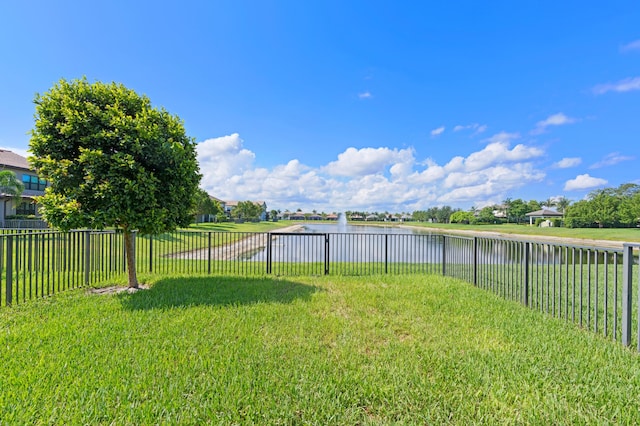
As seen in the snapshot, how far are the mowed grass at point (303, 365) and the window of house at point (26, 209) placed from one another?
89.4 ft

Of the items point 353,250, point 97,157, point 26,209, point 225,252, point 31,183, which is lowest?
point 225,252

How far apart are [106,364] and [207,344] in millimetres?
902

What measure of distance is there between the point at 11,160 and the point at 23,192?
123 inches

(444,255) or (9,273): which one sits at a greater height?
(9,273)

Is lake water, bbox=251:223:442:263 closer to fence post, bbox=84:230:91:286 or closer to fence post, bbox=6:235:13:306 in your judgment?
fence post, bbox=84:230:91:286

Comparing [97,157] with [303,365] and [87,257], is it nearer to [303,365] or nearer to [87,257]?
[87,257]

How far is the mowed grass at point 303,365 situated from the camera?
6.81ft

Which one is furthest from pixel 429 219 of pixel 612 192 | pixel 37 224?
pixel 37 224

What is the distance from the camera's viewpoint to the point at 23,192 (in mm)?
23203

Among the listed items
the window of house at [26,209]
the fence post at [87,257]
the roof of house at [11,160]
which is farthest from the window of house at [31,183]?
the fence post at [87,257]

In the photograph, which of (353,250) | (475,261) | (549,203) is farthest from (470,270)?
(549,203)

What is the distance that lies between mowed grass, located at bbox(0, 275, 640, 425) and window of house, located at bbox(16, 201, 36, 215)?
1073 inches

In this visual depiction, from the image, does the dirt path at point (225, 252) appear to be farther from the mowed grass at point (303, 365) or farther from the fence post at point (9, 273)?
the mowed grass at point (303, 365)

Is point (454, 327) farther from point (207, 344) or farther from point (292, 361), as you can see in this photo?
point (207, 344)
